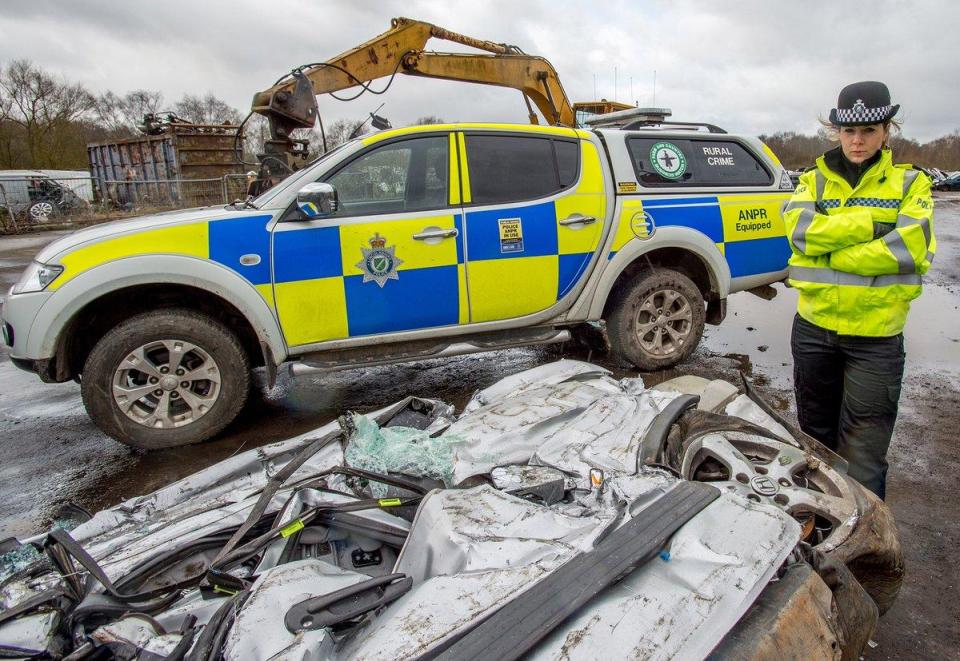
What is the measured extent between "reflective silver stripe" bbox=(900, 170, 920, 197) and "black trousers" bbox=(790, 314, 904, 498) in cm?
56

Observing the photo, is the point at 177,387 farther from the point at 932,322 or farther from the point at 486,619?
the point at 932,322

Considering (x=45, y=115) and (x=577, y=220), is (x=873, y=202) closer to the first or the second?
(x=577, y=220)

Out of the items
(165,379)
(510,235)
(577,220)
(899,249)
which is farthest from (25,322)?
(899,249)

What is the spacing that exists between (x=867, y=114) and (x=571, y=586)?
79.2 inches

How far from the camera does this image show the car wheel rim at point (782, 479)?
5.31 ft

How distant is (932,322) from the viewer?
561 cm

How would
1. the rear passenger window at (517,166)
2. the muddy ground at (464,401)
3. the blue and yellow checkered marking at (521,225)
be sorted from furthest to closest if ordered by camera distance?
the rear passenger window at (517,166) < the blue and yellow checkered marking at (521,225) < the muddy ground at (464,401)

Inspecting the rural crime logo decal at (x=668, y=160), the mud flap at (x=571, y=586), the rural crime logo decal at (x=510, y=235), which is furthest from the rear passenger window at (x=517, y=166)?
the mud flap at (x=571, y=586)

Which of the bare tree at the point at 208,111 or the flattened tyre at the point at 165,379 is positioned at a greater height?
the bare tree at the point at 208,111

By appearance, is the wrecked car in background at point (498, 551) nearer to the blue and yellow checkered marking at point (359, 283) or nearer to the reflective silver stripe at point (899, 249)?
the reflective silver stripe at point (899, 249)

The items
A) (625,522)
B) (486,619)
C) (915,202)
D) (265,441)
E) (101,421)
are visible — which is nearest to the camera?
(486,619)

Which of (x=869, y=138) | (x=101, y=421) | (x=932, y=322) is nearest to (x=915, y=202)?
(x=869, y=138)

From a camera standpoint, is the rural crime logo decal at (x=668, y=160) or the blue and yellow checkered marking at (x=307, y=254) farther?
the rural crime logo decal at (x=668, y=160)

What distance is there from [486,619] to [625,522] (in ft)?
1.43
